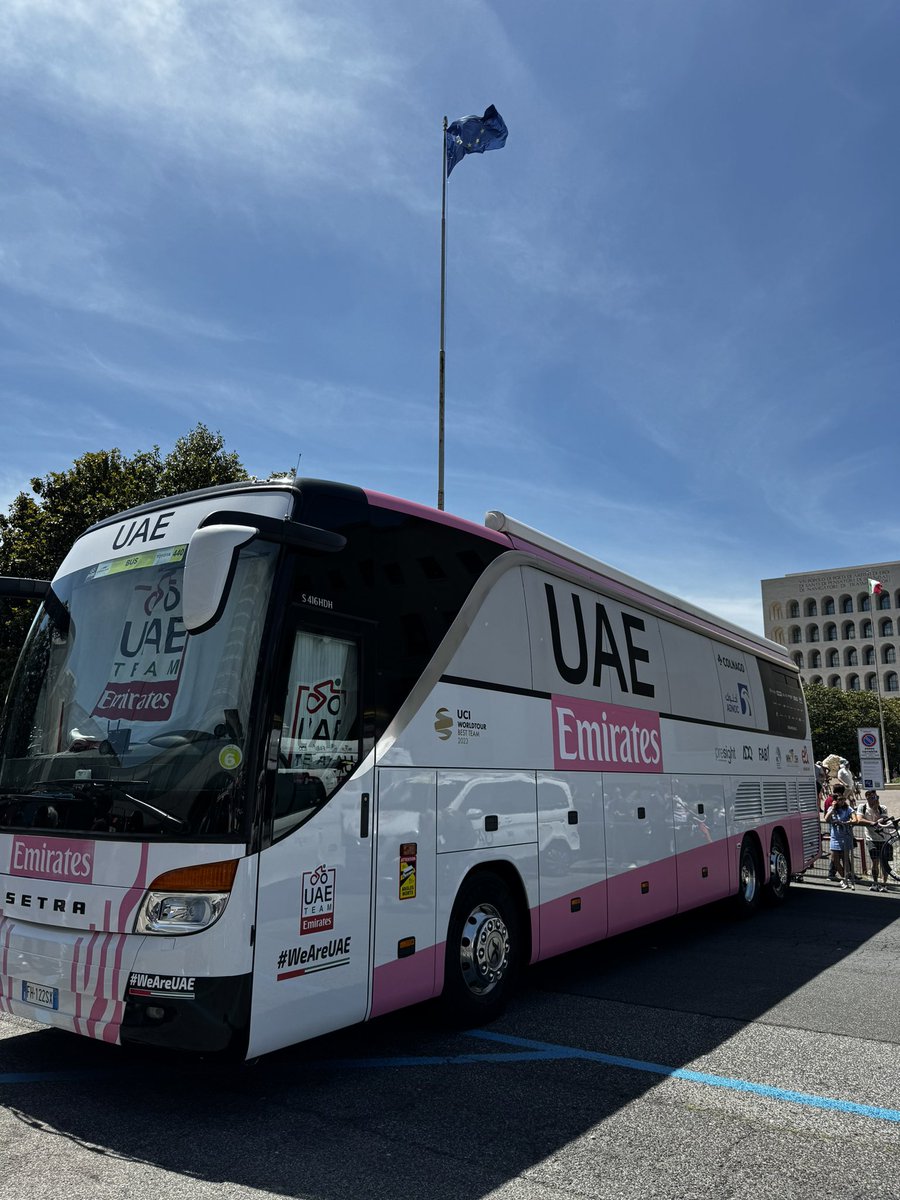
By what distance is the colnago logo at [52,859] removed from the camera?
15.6 feet

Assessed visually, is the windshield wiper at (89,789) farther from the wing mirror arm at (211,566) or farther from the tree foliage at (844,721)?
the tree foliage at (844,721)

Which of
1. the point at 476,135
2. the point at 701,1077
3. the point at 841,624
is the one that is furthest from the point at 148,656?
the point at 841,624

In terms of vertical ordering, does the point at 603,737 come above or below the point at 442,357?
below

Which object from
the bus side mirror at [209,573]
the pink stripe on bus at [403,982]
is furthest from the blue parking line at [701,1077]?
the bus side mirror at [209,573]

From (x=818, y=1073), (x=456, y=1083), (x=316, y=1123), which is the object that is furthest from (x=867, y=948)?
(x=316, y=1123)

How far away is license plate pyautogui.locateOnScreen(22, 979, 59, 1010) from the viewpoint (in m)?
4.70

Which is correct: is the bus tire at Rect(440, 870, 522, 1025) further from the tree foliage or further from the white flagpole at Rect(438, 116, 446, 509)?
the tree foliage

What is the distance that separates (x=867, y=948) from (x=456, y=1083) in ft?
20.6

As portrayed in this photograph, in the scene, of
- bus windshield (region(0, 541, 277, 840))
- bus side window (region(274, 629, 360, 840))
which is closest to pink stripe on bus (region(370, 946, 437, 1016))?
bus side window (region(274, 629, 360, 840))

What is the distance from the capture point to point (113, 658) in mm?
5207

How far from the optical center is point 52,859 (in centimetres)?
Answer: 493

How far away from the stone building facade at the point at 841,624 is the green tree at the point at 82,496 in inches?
3823

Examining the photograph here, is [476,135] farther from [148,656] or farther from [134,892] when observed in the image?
[134,892]

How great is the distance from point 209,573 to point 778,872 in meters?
11.0
